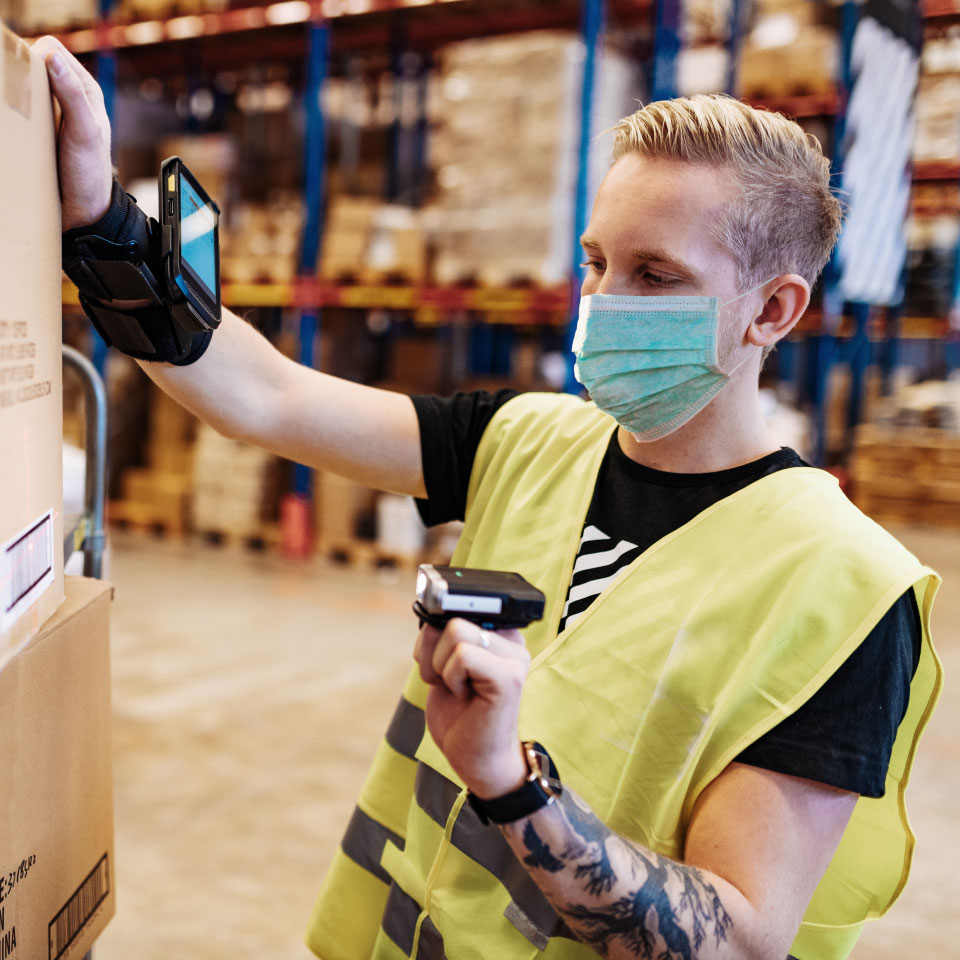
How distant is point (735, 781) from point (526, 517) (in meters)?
0.49

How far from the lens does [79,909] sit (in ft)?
4.01

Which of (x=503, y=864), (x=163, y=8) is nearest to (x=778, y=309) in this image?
(x=503, y=864)

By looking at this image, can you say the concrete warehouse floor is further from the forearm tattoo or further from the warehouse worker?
the forearm tattoo

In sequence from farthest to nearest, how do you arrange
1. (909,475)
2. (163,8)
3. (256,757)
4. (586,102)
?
(909,475)
(163,8)
(586,102)
(256,757)

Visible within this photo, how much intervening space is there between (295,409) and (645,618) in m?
0.62

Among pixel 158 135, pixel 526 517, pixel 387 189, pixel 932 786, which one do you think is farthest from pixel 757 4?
pixel 526 517

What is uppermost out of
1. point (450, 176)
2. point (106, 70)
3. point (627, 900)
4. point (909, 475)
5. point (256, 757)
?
point (106, 70)

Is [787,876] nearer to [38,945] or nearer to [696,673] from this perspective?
[696,673]

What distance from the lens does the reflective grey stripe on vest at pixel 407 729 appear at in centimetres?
148

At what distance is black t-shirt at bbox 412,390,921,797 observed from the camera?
108 cm

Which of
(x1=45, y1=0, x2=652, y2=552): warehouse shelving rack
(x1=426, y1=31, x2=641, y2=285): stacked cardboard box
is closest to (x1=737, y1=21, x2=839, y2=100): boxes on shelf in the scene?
(x1=45, y1=0, x2=652, y2=552): warehouse shelving rack

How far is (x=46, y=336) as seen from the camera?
101cm

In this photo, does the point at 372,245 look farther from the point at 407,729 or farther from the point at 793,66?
the point at 407,729

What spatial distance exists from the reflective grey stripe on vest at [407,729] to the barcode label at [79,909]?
43cm
